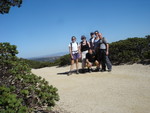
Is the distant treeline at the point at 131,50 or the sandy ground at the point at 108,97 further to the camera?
the distant treeline at the point at 131,50

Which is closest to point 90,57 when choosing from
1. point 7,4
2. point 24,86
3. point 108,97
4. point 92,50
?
point 92,50

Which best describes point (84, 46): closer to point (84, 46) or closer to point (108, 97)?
point (84, 46)

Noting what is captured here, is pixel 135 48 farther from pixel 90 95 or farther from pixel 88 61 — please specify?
pixel 90 95

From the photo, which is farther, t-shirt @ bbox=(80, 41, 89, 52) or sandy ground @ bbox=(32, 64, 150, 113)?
t-shirt @ bbox=(80, 41, 89, 52)

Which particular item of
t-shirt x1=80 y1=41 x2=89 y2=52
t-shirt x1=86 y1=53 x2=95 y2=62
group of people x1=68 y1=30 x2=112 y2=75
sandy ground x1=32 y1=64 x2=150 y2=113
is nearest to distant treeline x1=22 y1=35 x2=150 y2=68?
group of people x1=68 y1=30 x2=112 y2=75

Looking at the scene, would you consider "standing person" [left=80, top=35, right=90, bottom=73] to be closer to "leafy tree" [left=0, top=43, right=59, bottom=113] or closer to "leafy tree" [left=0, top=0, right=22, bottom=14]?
"leafy tree" [left=0, top=0, right=22, bottom=14]

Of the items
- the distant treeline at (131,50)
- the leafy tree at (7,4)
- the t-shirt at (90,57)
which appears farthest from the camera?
the distant treeline at (131,50)

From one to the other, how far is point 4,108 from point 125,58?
28.5 feet

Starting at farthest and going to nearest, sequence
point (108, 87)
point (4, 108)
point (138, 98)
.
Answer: point (108, 87), point (138, 98), point (4, 108)

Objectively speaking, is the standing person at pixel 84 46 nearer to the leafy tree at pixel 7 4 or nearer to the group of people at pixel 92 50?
the group of people at pixel 92 50

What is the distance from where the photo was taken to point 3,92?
2336 mm

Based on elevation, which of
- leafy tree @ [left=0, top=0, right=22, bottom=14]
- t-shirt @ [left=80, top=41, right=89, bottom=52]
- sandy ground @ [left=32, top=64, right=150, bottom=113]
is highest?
leafy tree @ [left=0, top=0, right=22, bottom=14]


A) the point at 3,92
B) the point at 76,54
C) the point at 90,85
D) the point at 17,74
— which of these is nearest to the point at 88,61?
the point at 76,54

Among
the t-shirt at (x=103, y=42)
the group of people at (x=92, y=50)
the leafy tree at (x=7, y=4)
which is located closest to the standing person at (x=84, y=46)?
the group of people at (x=92, y=50)
